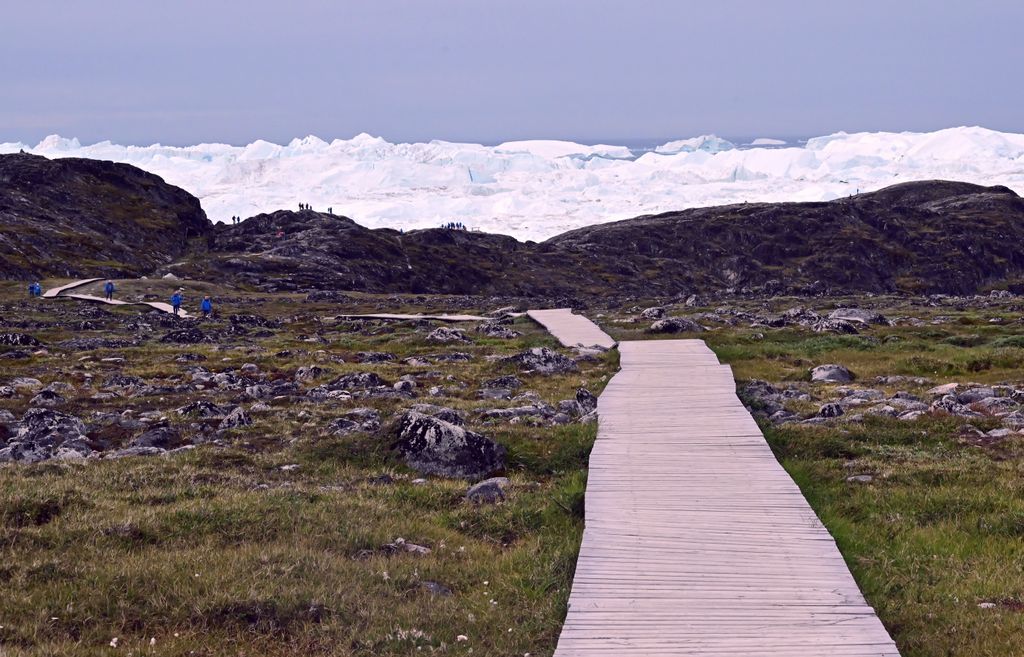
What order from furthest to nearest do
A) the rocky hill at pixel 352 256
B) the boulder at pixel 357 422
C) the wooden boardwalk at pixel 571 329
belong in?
the rocky hill at pixel 352 256, the wooden boardwalk at pixel 571 329, the boulder at pixel 357 422

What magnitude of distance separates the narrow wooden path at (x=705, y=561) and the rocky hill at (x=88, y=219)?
104 meters

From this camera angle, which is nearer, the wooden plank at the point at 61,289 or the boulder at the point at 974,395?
the boulder at the point at 974,395

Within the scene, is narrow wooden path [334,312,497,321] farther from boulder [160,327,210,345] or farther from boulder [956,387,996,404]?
boulder [956,387,996,404]

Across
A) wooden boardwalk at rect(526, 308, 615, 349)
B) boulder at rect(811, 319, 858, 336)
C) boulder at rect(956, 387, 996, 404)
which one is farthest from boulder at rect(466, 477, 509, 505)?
boulder at rect(811, 319, 858, 336)

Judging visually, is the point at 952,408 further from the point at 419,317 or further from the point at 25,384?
the point at 419,317

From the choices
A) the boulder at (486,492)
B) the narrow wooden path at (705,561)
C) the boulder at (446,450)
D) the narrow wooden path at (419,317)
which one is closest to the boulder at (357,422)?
the boulder at (446,450)

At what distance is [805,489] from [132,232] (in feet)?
478

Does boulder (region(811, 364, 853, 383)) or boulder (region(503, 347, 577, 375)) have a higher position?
boulder (region(503, 347, 577, 375))

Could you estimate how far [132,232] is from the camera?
469 ft

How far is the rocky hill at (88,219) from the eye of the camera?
113m

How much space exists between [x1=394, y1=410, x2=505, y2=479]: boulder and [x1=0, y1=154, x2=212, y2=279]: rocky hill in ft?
327

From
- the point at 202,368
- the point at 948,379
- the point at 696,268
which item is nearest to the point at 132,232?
the point at 696,268

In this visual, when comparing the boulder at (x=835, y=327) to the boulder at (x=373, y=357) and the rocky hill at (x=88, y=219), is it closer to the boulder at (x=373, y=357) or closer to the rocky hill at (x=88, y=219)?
the boulder at (x=373, y=357)

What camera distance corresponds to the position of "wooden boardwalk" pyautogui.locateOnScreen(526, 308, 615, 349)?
38.0m
